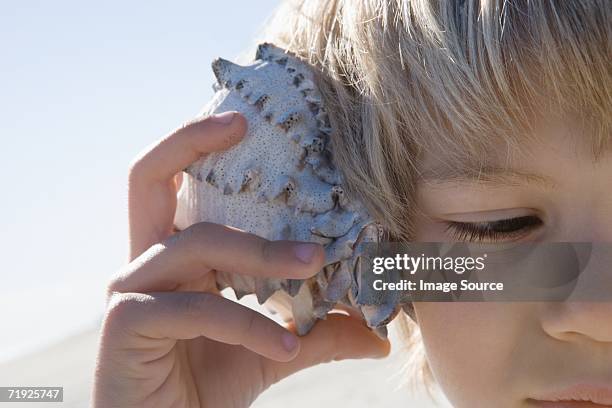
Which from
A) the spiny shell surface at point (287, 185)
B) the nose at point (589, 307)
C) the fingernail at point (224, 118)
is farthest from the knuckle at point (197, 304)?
the nose at point (589, 307)

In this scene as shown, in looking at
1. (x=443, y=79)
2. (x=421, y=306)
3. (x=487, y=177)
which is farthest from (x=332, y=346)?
(x=443, y=79)

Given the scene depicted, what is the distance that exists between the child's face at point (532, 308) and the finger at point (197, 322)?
1.24 feet

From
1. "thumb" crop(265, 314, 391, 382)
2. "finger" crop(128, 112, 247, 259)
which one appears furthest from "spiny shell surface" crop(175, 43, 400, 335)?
"thumb" crop(265, 314, 391, 382)

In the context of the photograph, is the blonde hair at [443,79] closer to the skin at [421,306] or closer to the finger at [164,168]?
the skin at [421,306]

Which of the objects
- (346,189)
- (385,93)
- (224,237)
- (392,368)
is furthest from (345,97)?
(392,368)

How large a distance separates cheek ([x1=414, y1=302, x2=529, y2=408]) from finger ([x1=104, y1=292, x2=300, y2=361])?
317 mm

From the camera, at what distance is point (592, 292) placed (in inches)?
59.3

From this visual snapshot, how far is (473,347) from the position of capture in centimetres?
166

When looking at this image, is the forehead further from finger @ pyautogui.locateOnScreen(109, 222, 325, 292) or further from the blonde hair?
finger @ pyautogui.locateOnScreen(109, 222, 325, 292)

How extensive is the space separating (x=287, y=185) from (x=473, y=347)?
53 cm

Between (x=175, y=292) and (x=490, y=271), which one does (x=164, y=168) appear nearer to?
(x=175, y=292)

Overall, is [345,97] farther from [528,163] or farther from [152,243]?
[152,243]

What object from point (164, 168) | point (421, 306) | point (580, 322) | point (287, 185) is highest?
point (164, 168)

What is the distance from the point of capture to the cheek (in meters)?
Answer: 1.61
